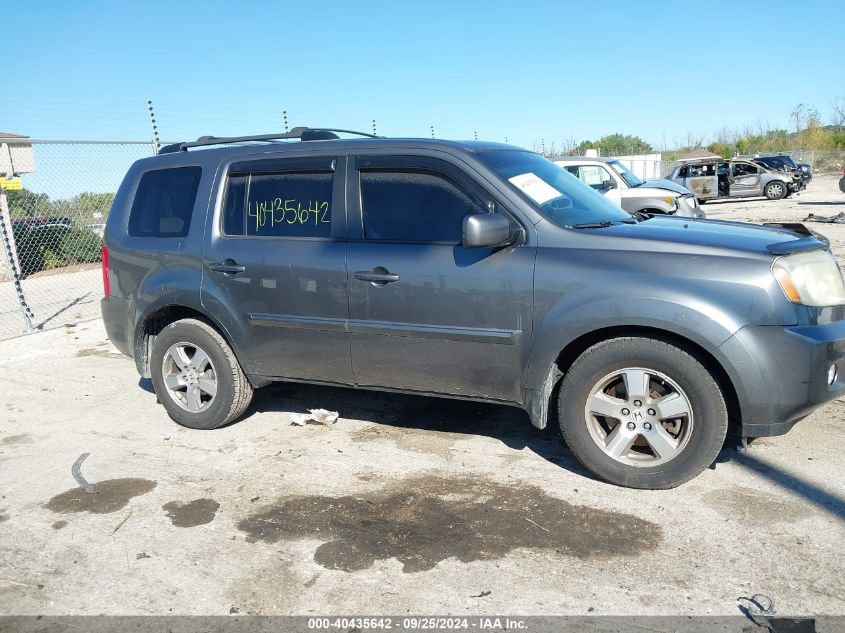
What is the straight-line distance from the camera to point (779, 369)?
3.49 meters

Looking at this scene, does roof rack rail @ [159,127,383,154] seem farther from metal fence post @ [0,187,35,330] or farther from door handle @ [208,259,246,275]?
metal fence post @ [0,187,35,330]

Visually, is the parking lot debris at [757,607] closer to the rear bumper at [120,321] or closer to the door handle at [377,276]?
the door handle at [377,276]

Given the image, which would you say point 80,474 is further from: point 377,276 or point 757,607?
point 757,607

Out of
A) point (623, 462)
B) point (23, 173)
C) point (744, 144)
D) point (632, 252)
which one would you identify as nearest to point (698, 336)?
point (632, 252)

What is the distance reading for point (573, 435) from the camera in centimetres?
391

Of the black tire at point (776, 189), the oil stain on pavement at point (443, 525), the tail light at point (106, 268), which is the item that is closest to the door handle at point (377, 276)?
the oil stain on pavement at point (443, 525)

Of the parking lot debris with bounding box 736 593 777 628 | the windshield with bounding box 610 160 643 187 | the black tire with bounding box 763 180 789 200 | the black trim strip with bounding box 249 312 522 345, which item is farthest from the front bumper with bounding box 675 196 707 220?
the black tire with bounding box 763 180 789 200

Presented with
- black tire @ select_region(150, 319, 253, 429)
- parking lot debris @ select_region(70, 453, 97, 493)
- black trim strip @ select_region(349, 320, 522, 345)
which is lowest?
parking lot debris @ select_region(70, 453, 97, 493)

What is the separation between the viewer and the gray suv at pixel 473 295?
3557 mm

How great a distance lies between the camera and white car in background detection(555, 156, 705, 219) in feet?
40.8

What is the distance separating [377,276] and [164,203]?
1966mm

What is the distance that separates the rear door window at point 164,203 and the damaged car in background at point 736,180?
2373 centimetres

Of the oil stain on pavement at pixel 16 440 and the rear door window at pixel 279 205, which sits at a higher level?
the rear door window at pixel 279 205

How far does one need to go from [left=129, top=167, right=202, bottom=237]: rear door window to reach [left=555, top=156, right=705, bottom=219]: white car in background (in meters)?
8.81
